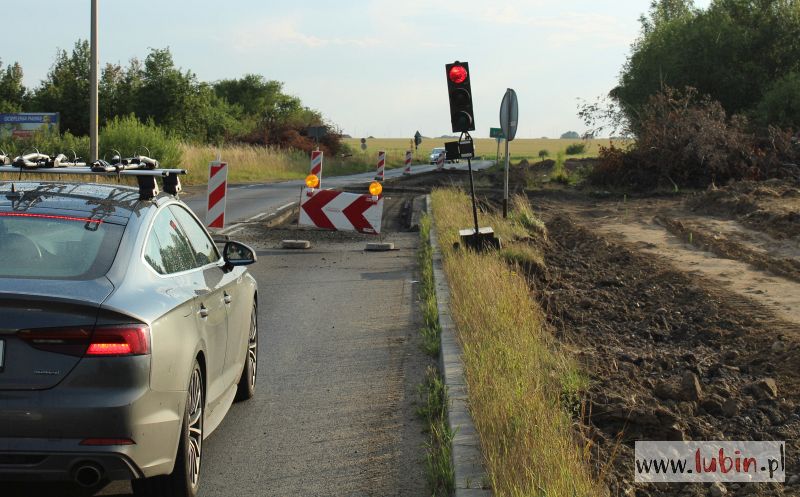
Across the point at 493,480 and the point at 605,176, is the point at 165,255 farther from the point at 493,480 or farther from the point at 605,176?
the point at 605,176

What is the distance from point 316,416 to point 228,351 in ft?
3.12

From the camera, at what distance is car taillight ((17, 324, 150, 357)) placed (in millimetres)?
4375

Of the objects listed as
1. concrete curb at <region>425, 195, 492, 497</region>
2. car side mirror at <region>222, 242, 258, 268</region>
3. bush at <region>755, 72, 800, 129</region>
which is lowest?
concrete curb at <region>425, 195, 492, 497</region>

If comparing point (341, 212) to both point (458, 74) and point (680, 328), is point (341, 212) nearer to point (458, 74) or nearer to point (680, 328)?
point (458, 74)

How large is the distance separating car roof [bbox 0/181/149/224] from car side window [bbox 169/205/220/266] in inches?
16.3

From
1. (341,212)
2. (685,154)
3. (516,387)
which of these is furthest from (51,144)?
(516,387)

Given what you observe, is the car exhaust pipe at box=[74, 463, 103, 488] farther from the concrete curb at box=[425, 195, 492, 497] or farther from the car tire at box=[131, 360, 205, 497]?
the concrete curb at box=[425, 195, 492, 497]

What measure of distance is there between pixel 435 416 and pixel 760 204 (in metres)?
20.0

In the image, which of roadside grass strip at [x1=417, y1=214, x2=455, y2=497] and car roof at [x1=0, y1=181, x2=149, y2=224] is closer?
car roof at [x1=0, y1=181, x2=149, y2=224]

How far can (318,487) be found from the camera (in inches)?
217

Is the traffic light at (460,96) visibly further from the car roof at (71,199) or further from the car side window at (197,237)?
the car roof at (71,199)

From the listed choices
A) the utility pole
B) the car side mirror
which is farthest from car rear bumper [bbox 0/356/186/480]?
the utility pole

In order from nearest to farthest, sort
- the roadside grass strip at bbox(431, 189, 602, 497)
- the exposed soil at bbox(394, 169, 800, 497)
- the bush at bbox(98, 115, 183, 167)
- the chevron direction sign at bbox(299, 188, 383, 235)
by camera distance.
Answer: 1. the roadside grass strip at bbox(431, 189, 602, 497)
2. the exposed soil at bbox(394, 169, 800, 497)
3. the chevron direction sign at bbox(299, 188, 383, 235)
4. the bush at bbox(98, 115, 183, 167)

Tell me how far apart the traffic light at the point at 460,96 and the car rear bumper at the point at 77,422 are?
38.1 ft
